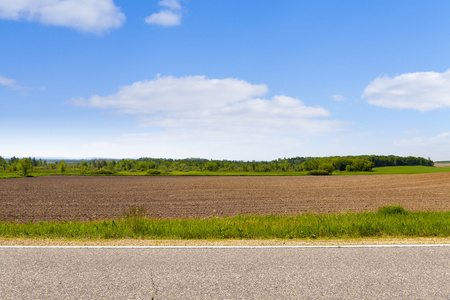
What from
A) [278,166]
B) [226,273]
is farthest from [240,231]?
[278,166]

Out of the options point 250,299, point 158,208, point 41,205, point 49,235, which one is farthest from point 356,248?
point 41,205

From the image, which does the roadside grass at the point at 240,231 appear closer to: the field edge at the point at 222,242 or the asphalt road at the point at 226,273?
the field edge at the point at 222,242

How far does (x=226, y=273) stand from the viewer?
19.4 feet

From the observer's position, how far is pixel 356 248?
25.3 feet

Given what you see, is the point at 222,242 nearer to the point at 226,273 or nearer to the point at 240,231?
the point at 240,231

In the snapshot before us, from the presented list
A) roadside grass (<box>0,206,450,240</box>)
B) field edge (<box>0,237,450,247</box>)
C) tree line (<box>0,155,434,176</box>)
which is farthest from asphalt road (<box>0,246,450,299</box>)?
tree line (<box>0,155,434,176</box>)

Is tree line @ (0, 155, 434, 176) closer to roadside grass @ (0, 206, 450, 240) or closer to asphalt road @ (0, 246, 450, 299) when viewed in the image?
roadside grass @ (0, 206, 450, 240)

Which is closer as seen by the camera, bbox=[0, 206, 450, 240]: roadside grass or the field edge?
the field edge

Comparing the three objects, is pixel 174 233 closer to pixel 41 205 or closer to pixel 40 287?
pixel 40 287

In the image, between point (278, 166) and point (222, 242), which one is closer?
point (222, 242)

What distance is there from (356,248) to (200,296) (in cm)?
465

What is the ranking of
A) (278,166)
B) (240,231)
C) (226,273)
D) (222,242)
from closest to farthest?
1. (226,273)
2. (222,242)
3. (240,231)
4. (278,166)

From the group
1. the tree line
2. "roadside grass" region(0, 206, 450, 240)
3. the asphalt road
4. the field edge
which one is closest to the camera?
the asphalt road

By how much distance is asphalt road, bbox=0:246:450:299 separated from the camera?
506 cm
